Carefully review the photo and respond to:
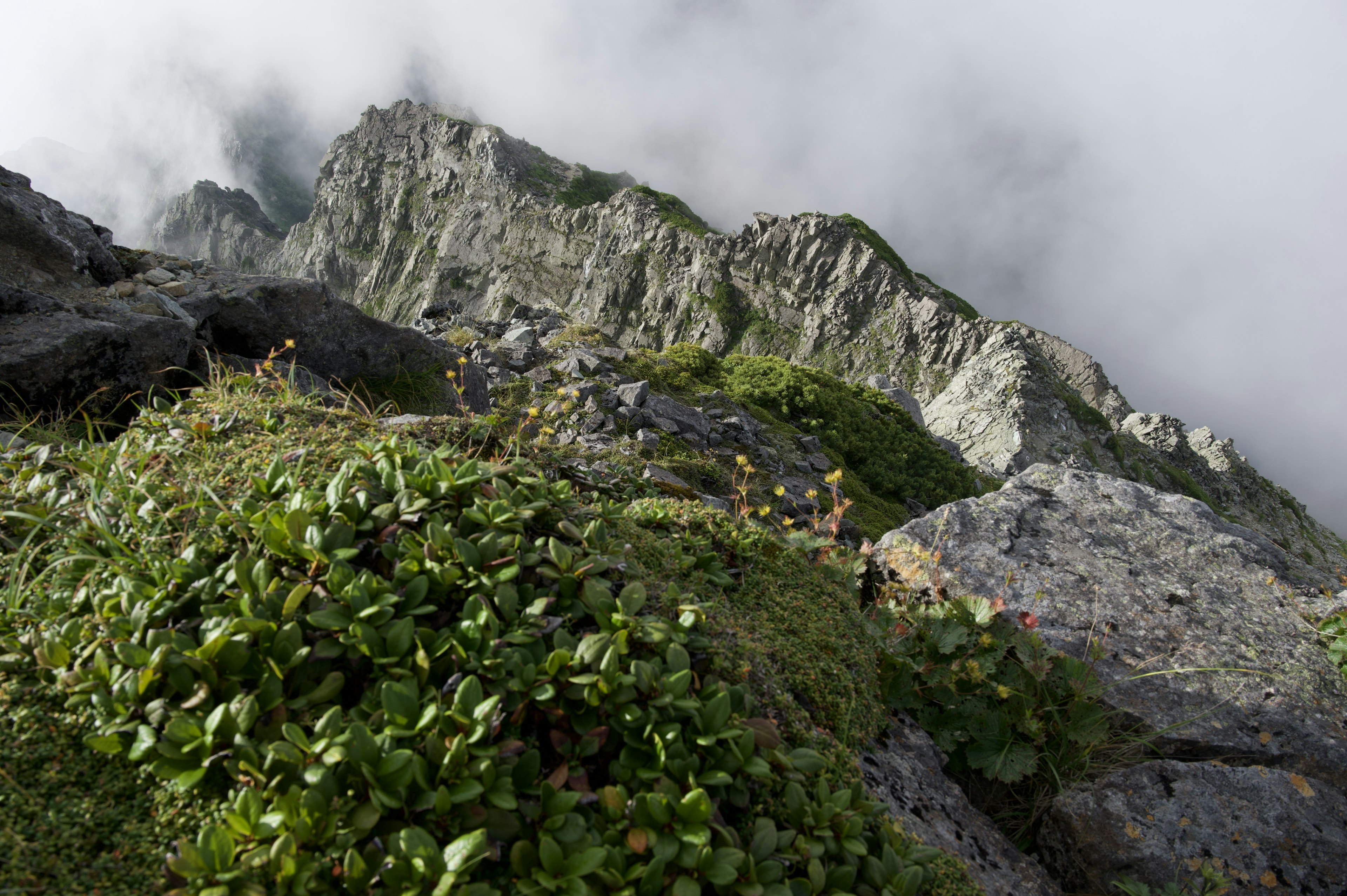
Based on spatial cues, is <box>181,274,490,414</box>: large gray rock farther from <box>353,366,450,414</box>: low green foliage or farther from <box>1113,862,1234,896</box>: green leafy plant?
<box>1113,862,1234,896</box>: green leafy plant

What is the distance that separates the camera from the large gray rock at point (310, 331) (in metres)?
7.72

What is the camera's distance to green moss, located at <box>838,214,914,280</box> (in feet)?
201

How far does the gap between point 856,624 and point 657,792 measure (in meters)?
2.39

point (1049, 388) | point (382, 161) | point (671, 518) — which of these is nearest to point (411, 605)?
point (671, 518)

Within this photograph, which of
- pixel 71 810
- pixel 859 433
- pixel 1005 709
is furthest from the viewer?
pixel 859 433

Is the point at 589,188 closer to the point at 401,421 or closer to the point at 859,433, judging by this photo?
the point at 859,433

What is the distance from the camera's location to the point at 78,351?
562 centimetres

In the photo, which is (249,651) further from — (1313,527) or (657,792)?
(1313,527)

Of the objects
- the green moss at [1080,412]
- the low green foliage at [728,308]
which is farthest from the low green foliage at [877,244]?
the green moss at [1080,412]

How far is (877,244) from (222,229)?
177490 millimetres

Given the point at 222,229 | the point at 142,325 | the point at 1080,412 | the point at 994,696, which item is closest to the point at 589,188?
the point at 1080,412

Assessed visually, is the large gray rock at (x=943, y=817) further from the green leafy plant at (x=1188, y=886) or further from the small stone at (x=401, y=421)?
the small stone at (x=401, y=421)

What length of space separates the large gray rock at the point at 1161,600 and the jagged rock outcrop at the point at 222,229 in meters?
185

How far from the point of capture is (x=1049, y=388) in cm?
3441
